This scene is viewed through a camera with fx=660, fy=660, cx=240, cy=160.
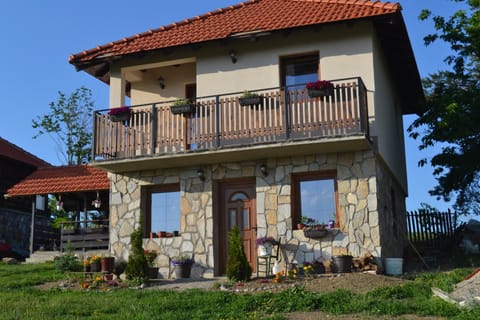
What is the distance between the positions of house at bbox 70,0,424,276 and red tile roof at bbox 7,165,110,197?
323cm

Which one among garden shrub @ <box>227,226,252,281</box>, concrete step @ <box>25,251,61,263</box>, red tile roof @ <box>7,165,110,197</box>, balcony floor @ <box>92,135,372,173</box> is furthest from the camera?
red tile roof @ <box>7,165,110,197</box>

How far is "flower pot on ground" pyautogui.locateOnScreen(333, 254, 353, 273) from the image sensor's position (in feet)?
46.4

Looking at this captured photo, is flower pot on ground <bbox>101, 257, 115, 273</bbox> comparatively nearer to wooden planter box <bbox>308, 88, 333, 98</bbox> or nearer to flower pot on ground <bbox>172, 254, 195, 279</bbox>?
flower pot on ground <bbox>172, 254, 195, 279</bbox>

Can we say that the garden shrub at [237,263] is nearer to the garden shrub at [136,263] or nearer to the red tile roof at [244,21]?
the garden shrub at [136,263]

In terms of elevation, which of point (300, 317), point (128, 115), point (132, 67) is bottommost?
point (300, 317)

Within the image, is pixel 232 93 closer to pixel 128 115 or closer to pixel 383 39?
pixel 128 115

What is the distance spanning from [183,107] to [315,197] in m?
3.86

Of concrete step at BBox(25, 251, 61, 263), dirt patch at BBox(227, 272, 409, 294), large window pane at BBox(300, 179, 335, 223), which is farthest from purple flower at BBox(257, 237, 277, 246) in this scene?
Result: concrete step at BBox(25, 251, 61, 263)

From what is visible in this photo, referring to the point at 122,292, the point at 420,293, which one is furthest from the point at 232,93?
the point at 420,293

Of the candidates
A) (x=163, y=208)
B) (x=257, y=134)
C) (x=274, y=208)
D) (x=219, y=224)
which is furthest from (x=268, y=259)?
(x=163, y=208)

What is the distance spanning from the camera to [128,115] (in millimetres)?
16625

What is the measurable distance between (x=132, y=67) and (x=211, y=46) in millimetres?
2257

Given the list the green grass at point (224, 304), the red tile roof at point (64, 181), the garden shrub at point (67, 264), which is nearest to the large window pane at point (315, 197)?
the green grass at point (224, 304)

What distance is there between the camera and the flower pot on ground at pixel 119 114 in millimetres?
16578
